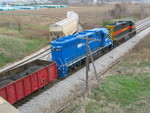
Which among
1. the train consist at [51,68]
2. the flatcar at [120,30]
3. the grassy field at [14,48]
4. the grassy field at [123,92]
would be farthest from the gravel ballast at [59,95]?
the grassy field at [14,48]

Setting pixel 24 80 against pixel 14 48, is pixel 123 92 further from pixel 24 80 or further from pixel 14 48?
pixel 14 48

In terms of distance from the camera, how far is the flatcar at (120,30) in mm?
27219

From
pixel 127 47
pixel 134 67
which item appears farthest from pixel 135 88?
pixel 127 47

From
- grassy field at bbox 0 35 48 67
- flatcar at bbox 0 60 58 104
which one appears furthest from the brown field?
flatcar at bbox 0 60 58 104

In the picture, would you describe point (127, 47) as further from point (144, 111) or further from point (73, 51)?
point (144, 111)

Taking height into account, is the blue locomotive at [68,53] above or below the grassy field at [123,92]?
above

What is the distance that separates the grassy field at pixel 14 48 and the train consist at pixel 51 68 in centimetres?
834

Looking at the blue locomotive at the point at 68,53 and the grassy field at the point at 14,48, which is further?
the grassy field at the point at 14,48

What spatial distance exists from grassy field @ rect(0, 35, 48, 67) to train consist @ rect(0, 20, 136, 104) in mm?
8342

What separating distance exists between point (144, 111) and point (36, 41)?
78.6ft

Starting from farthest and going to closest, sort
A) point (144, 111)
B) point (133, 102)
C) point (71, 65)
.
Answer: point (71, 65), point (133, 102), point (144, 111)

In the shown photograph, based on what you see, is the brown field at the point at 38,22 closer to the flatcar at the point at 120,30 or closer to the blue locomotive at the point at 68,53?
the flatcar at the point at 120,30

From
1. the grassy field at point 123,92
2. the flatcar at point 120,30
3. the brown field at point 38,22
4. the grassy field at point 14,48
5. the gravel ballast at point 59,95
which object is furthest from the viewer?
the brown field at point 38,22

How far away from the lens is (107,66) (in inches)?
804
